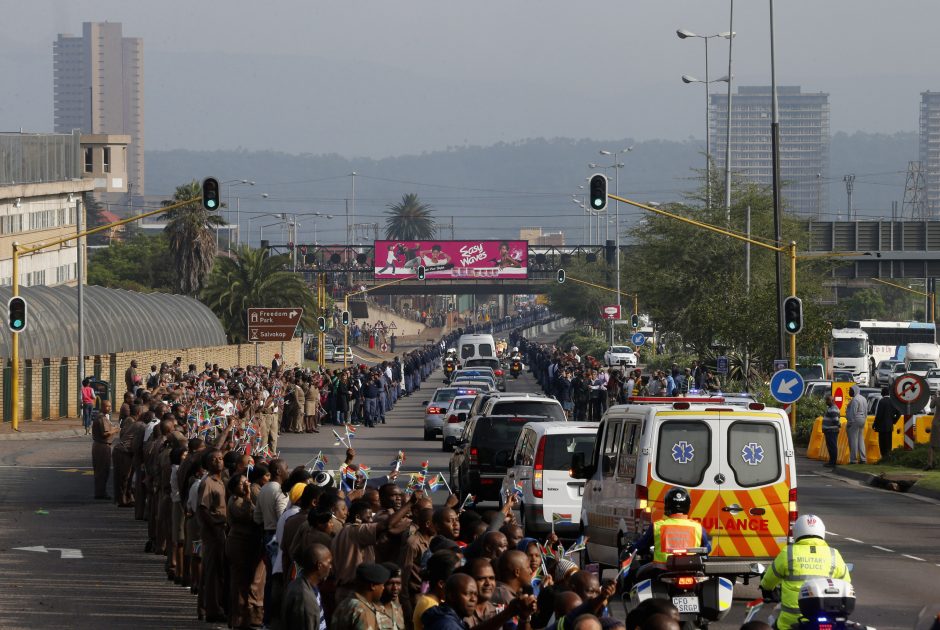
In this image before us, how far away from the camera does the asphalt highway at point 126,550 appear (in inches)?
609

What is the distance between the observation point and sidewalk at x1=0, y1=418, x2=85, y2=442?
132 feet

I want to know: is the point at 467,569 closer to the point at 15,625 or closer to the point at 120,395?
the point at 15,625

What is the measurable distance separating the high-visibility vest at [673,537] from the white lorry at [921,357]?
5741 centimetres

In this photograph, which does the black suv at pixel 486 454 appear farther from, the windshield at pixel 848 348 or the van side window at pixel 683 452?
the windshield at pixel 848 348

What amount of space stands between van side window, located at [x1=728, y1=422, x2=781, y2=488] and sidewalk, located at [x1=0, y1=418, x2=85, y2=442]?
27638 millimetres

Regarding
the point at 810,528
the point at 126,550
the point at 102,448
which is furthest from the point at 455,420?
the point at 810,528

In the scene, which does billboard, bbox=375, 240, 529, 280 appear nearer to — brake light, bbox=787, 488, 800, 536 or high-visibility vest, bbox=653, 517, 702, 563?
brake light, bbox=787, 488, 800, 536

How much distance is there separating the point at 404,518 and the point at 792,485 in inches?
218

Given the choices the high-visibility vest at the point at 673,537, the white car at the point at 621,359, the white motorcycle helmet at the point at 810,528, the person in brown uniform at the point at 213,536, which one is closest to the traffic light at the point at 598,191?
the person in brown uniform at the point at 213,536

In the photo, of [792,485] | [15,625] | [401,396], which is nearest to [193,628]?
[15,625]

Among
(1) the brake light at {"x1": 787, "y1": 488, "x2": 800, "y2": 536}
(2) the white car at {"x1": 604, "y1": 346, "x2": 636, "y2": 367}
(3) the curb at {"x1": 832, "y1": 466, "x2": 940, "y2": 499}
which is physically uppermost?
(1) the brake light at {"x1": 787, "y1": 488, "x2": 800, "y2": 536}

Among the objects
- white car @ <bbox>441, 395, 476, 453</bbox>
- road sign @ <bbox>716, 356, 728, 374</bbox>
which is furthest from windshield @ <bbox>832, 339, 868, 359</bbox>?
white car @ <bbox>441, 395, 476, 453</bbox>

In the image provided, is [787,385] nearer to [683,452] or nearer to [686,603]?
[683,452]

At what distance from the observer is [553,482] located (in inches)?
786
